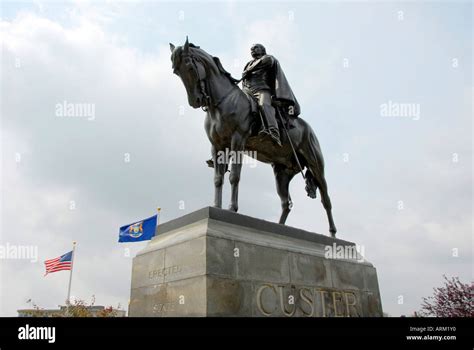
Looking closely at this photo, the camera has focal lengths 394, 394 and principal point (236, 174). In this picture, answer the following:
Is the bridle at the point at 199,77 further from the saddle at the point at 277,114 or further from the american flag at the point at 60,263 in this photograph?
the american flag at the point at 60,263

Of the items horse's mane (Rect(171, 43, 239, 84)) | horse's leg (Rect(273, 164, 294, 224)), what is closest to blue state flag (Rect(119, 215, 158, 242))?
horse's leg (Rect(273, 164, 294, 224))

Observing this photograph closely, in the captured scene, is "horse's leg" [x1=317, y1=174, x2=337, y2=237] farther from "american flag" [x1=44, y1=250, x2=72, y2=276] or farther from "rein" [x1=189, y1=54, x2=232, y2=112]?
"american flag" [x1=44, y1=250, x2=72, y2=276]

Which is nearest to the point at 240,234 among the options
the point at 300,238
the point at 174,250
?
the point at 174,250

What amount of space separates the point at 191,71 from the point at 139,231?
14.4 meters

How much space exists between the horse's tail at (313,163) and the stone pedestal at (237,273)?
2248mm

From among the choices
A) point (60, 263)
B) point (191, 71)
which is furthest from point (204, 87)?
point (60, 263)

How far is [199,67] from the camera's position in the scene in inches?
330

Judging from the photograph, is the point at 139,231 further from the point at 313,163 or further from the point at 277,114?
the point at 277,114

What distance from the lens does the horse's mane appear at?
809 cm

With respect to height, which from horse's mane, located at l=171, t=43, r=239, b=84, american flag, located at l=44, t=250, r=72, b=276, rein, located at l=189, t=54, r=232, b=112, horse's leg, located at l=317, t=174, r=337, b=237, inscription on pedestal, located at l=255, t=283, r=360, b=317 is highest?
horse's mane, located at l=171, t=43, r=239, b=84

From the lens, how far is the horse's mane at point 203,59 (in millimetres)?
8094

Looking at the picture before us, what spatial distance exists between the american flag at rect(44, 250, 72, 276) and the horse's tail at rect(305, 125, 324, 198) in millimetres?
19666
